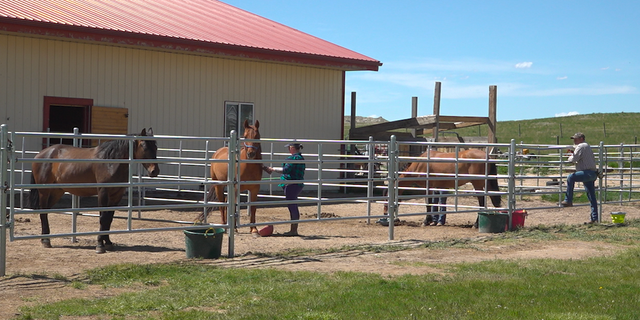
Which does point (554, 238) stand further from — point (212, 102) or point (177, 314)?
point (212, 102)

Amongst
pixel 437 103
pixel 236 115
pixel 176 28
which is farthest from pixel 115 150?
pixel 437 103

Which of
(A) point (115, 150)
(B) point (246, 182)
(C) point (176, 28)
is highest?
(C) point (176, 28)

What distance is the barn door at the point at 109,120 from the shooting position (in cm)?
1553

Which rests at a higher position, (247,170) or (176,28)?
(176,28)

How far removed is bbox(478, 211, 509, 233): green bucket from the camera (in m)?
11.6

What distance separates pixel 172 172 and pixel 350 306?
1141cm

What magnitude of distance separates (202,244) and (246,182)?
0.92 m

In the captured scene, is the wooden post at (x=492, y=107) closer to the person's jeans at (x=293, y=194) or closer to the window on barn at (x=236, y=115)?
the window on barn at (x=236, y=115)

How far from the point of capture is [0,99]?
559 inches

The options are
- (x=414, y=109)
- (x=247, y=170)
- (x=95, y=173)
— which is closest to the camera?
(x=95, y=173)

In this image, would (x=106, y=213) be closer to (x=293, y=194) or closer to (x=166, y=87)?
(x=293, y=194)

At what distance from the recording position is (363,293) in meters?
6.34

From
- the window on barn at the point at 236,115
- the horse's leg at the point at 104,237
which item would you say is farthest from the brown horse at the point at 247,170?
the window on barn at the point at 236,115

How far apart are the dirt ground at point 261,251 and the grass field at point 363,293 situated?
369 mm
